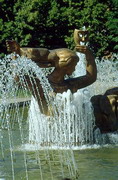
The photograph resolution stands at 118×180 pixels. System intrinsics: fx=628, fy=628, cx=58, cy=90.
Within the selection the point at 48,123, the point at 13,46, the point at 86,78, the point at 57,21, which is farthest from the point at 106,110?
the point at 57,21

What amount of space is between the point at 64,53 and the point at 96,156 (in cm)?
215

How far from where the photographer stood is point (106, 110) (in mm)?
11820

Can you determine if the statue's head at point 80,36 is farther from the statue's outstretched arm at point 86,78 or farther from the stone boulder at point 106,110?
the stone boulder at point 106,110

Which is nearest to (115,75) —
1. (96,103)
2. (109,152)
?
(96,103)

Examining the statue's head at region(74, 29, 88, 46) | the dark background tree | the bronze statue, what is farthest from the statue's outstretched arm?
the dark background tree

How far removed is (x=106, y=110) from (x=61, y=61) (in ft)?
4.34

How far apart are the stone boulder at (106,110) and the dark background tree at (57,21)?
2176 centimetres

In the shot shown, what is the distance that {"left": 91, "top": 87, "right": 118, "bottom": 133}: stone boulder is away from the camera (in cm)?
1183

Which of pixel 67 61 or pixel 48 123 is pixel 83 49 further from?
pixel 48 123

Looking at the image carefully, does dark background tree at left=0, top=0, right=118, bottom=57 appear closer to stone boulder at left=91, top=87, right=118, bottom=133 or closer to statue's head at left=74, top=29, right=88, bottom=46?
statue's head at left=74, top=29, right=88, bottom=46

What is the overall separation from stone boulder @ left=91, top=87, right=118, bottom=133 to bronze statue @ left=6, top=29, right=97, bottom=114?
41cm

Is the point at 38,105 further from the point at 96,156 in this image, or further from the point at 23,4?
the point at 23,4

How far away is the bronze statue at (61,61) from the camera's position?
435 inches

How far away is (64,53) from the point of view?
37.1 feet
